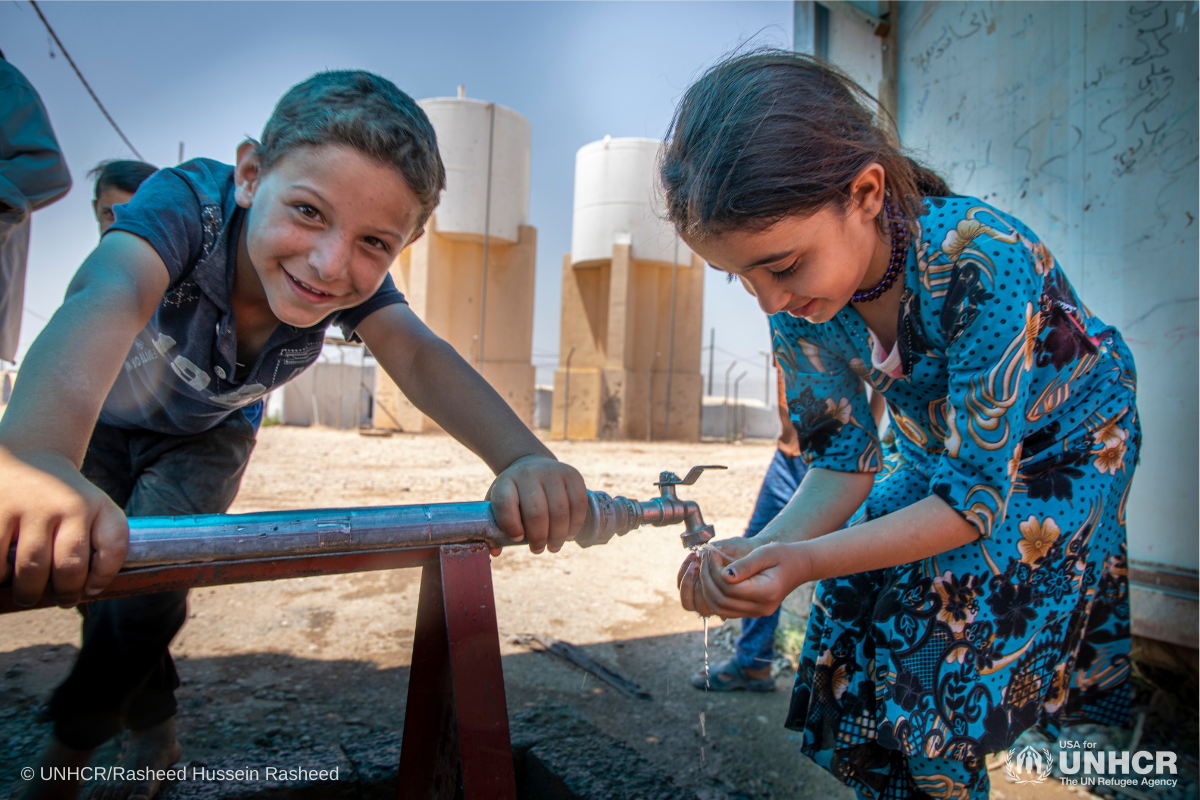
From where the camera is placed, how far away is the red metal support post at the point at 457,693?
1014mm

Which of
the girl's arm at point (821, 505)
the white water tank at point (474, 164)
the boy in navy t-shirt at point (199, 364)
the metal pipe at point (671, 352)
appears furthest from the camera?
the metal pipe at point (671, 352)

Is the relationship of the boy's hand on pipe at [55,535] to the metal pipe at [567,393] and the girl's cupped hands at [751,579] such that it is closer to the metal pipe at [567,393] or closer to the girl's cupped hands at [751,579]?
the girl's cupped hands at [751,579]

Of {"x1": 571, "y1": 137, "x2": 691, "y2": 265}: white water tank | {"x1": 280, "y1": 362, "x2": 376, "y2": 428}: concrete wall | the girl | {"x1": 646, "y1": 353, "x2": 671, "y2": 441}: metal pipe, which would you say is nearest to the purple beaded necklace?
the girl

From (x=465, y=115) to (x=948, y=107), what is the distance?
15015 mm

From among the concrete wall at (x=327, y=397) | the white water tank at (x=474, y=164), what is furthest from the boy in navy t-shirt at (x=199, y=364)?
the concrete wall at (x=327, y=397)

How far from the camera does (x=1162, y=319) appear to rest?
7.95 feet

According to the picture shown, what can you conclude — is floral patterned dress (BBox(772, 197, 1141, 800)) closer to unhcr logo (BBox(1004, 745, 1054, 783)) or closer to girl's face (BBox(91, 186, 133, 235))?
unhcr logo (BBox(1004, 745, 1054, 783))

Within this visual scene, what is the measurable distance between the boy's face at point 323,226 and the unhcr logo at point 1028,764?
8.15ft

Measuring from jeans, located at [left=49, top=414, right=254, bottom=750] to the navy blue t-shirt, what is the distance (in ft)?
0.25

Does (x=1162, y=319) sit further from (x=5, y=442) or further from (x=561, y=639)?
(x=5, y=442)

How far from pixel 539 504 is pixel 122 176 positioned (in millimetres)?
2716

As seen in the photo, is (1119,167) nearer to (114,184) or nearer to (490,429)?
(490,429)

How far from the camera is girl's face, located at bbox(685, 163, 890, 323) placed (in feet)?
4.15

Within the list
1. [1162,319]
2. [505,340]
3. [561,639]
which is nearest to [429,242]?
[505,340]
